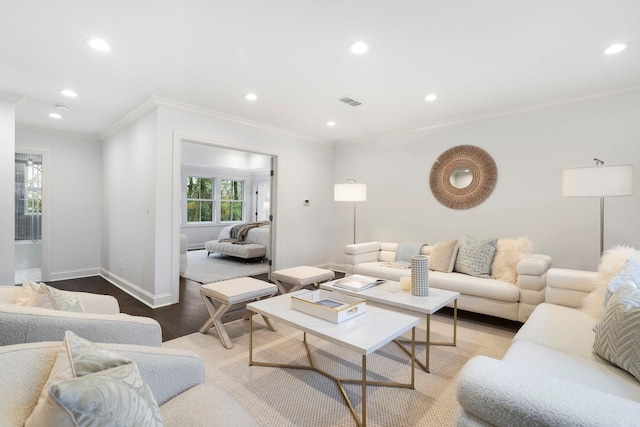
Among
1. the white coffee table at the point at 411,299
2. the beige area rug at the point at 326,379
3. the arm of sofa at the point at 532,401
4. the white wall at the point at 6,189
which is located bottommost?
the beige area rug at the point at 326,379

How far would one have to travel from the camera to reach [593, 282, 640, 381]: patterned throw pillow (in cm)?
133

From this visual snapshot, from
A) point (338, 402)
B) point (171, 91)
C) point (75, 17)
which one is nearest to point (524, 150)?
point (338, 402)

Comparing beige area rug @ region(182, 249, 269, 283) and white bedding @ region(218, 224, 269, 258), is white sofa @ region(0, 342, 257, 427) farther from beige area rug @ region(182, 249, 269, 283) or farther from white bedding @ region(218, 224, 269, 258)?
white bedding @ region(218, 224, 269, 258)

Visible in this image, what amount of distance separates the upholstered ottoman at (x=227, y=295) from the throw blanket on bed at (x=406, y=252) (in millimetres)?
2023

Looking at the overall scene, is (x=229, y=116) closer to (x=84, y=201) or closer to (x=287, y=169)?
(x=287, y=169)

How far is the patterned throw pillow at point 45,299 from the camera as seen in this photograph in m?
1.52

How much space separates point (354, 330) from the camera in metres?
1.83

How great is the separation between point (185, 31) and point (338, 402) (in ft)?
8.90

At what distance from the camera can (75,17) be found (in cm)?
204

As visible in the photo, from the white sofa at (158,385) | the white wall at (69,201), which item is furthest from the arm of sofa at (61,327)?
the white wall at (69,201)

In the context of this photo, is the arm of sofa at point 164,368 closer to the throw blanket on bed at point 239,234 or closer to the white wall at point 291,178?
the white wall at point 291,178

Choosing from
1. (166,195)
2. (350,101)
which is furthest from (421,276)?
(166,195)

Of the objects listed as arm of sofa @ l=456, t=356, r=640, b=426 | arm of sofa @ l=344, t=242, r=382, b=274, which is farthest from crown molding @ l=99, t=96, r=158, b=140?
arm of sofa @ l=456, t=356, r=640, b=426

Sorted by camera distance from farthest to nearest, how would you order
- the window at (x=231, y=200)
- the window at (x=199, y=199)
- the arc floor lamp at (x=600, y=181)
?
1. the window at (x=231, y=200)
2. the window at (x=199, y=199)
3. the arc floor lamp at (x=600, y=181)
